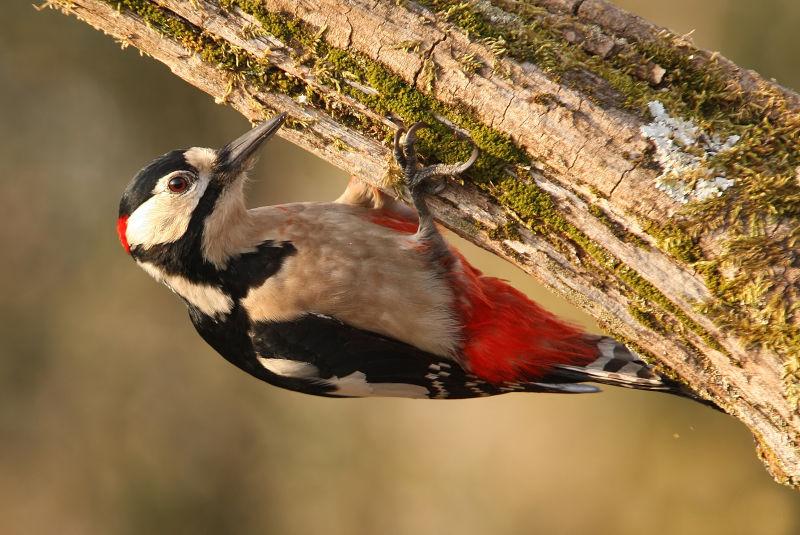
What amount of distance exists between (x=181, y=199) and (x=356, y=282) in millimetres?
679

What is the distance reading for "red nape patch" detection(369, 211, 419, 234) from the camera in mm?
Result: 2988

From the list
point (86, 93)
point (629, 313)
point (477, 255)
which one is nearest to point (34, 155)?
point (86, 93)

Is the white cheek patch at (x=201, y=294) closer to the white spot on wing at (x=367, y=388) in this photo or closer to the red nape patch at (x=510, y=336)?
the white spot on wing at (x=367, y=388)

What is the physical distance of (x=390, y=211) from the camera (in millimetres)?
3117

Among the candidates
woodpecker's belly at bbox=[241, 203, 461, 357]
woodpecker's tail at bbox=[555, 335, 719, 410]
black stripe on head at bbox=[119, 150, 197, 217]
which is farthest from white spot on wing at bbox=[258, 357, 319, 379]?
woodpecker's tail at bbox=[555, 335, 719, 410]

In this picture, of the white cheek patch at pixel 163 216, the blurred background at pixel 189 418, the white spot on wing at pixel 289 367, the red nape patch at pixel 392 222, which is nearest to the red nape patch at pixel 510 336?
the red nape patch at pixel 392 222

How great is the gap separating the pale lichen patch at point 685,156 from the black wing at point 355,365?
1.19m

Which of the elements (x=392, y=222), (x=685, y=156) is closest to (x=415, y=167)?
(x=392, y=222)

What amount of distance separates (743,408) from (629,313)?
15.9 inches

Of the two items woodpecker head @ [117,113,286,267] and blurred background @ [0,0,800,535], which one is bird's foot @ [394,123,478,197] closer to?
woodpecker head @ [117,113,286,267]

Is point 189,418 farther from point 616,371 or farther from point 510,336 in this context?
point 616,371

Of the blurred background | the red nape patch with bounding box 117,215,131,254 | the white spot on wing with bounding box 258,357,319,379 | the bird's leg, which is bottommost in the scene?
the blurred background

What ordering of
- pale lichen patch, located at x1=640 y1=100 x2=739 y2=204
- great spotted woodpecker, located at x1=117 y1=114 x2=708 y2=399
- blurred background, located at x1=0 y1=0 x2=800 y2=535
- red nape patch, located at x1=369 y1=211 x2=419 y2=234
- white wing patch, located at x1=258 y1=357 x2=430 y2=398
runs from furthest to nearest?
1. blurred background, located at x1=0 y1=0 x2=800 y2=535
2. red nape patch, located at x1=369 y1=211 x2=419 y2=234
3. white wing patch, located at x1=258 y1=357 x2=430 y2=398
4. great spotted woodpecker, located at x1=117 y1=114 x2=708 y2=399
5. pale lichen patch, located at x1=640 y1=100 x2=739 y2=204

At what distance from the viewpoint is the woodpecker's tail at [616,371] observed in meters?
2.73
